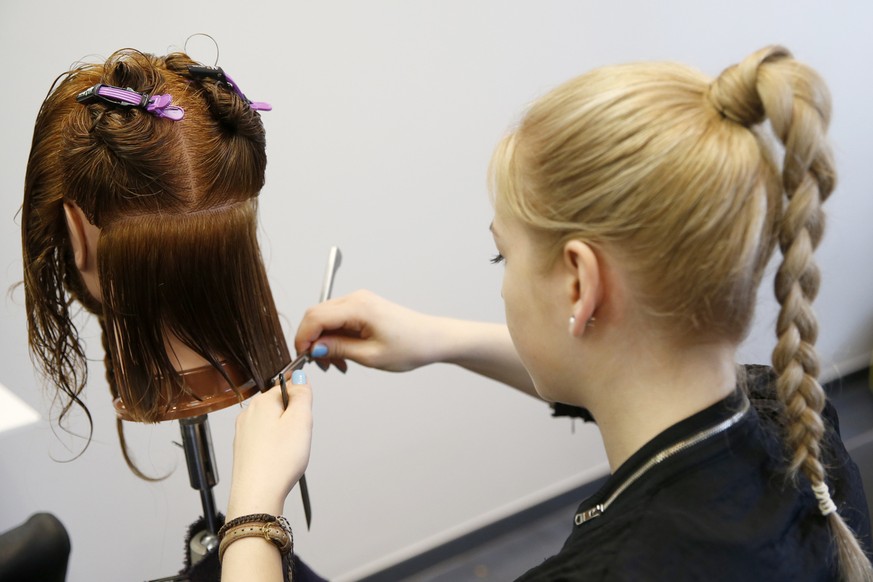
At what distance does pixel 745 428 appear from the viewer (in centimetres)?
70

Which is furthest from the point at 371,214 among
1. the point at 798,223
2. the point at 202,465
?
the point at 798,223

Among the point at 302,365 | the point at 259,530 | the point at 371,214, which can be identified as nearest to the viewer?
the point at 259,530

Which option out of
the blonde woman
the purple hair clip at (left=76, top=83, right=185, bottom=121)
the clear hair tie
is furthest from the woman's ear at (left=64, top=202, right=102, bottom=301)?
the clear hair tie

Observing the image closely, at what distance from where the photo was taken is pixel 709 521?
2.12ft

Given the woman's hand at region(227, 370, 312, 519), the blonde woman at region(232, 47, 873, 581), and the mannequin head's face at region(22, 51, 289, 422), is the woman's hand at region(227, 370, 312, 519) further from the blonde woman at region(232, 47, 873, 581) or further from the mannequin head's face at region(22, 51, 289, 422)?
the blonde woman at region(232, 47, 873, 581)

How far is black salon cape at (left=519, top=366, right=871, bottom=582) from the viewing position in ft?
2.08

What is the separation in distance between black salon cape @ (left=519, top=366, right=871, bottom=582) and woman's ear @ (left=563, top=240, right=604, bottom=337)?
12 centimetres

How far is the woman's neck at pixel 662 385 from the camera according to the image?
704 mm

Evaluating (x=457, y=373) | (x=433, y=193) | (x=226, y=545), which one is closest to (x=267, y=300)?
(x=226, y=545)

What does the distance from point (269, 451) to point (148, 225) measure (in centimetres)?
27

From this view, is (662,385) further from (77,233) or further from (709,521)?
(77,233)

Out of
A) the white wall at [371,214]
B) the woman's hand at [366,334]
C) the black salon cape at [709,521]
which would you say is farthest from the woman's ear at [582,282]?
the white wall at [371,214]

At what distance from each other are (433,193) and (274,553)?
3.12 ft

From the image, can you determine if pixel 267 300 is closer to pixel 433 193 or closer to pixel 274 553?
pixel 274 553
